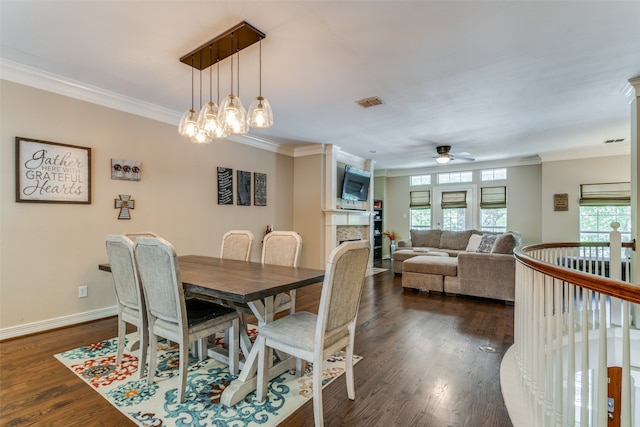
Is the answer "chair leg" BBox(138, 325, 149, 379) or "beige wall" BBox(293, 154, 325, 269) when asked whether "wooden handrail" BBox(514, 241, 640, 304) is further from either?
"beige wall" BBox(293, 154, 325, 269)

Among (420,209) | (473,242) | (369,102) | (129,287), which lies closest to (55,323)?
(129,287)

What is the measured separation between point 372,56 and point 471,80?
1.14 meters

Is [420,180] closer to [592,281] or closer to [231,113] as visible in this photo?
[231,113]

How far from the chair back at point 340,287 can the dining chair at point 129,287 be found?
4.36 ft

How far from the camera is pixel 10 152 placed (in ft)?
9.28

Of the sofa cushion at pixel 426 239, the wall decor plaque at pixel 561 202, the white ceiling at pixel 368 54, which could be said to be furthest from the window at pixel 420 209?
the white ceiling at pixel 368 54

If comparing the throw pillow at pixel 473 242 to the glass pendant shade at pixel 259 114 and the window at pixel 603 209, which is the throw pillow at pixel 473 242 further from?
the glass pendant shade at pixel 259 114

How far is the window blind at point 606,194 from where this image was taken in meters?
5.84

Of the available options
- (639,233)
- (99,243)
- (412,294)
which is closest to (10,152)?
(99,243)

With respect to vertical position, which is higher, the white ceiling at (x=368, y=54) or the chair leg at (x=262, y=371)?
the white ceiling at (x=368, y=54)

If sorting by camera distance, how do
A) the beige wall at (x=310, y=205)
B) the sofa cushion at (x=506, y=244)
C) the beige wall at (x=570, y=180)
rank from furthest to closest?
the beige wall at (x=570, y=180), the beige wall at (x=310, y=205), the sofa cushion at (x=506, y=244)

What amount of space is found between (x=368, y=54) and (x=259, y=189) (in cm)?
325

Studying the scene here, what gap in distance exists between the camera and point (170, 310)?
193 cm

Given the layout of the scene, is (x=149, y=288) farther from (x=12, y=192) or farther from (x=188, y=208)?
(x=188, y=208)
